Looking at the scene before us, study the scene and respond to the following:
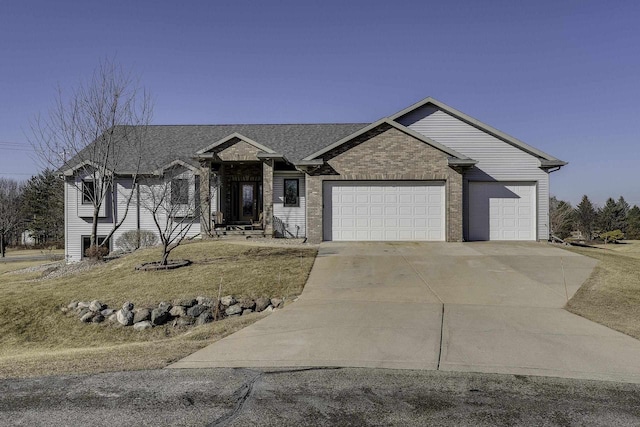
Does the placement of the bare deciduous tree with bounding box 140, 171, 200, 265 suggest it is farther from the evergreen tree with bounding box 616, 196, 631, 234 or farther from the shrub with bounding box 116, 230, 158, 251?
the evergreen tree with bounding box 616, 196, 631, 234

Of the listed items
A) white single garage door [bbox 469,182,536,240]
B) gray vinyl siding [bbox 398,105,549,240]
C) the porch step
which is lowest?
the porch step

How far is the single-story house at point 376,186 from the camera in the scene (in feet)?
57.1

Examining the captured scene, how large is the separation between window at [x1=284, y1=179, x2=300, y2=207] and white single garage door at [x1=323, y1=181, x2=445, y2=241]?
3495 millimetres

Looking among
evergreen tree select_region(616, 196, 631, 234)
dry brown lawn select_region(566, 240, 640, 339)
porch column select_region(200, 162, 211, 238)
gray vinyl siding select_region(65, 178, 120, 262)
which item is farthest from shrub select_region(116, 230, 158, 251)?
evergreen tree select_region(616, 196, 631, 234)

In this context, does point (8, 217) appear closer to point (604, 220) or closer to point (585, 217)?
point (585, 217)

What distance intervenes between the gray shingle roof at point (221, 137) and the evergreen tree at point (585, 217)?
42.4 metres

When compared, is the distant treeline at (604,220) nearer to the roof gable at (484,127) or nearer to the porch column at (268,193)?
the roof gable at (484,127)

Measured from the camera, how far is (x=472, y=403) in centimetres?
402

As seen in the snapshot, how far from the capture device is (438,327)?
6855mm

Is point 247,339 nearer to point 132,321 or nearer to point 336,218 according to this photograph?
point 132,321

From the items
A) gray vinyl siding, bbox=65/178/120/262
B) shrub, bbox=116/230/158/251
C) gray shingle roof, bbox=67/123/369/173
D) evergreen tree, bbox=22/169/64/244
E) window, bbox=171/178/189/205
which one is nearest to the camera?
window, bbox=171/178/189/205

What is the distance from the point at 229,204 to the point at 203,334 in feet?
51.6

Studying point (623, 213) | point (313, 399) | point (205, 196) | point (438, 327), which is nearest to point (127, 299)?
point (438, 327)

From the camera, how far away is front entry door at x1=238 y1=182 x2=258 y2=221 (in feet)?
75.0
